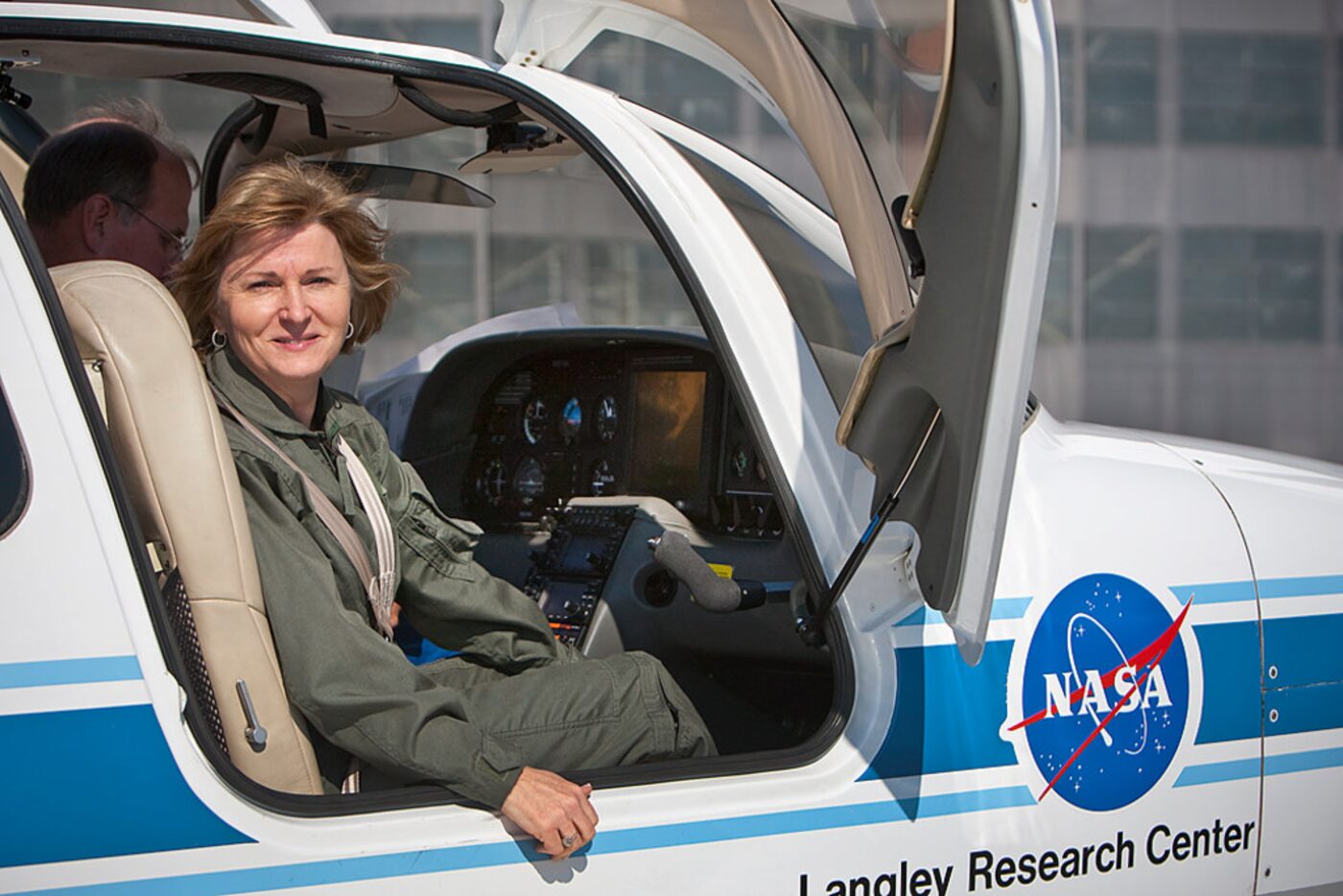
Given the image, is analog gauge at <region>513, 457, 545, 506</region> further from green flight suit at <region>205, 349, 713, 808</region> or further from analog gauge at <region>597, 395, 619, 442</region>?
green flight suit at <region>205, 349, 713, 808</region>

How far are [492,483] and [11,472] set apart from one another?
6.28ft

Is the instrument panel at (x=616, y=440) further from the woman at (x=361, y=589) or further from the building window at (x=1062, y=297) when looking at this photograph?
the building window at (x=1062, y=297)

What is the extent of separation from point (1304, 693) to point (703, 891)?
A: 38.8 inches

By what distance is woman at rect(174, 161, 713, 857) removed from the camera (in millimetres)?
1555

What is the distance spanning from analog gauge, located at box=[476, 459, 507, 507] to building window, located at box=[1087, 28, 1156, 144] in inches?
425

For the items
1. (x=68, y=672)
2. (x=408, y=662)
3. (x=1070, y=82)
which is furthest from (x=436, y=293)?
(x=68, y=672)

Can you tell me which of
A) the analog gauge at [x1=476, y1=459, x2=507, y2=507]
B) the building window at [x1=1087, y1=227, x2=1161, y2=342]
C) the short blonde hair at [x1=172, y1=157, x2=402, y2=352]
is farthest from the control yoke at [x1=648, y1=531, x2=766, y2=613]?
the building window at [x1=1087, y1=227, x2=1161, y2=342]

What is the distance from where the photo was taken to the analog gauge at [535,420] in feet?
10.6

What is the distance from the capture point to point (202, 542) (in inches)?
58.8

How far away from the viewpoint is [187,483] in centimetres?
150

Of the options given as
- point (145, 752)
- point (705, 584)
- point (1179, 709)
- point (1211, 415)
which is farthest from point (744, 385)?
point (1211, 415)

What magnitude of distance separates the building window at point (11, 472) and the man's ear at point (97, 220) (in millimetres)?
1102

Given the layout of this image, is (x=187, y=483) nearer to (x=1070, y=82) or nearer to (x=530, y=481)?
(x=530, y=481)

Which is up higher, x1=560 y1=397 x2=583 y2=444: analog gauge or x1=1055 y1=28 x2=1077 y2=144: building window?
x1=1055 y1=28 x2=1077 y2=144: building window
